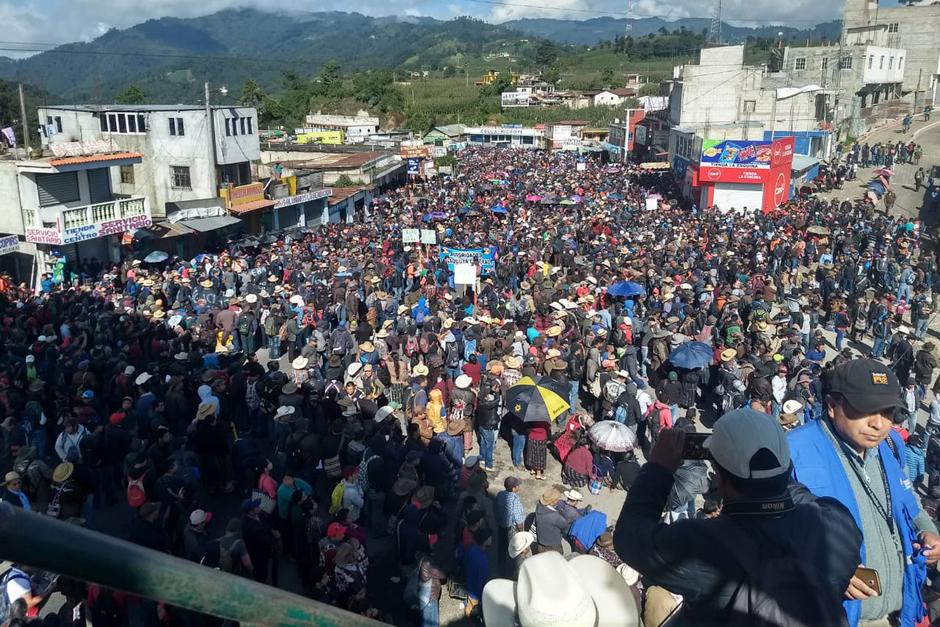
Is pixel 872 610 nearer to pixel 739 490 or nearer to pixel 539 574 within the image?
pixel 739 490

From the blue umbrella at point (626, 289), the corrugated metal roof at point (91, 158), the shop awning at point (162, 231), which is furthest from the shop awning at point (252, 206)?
the blue umbrella at point (626, 289)

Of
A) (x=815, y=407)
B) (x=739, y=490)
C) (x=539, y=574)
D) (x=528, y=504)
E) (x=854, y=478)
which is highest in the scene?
(x=739, y=490)

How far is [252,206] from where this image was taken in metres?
30.7

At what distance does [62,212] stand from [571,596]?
23712mm

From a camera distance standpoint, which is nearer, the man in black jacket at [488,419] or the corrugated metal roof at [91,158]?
the man in black jacket at [488,419]

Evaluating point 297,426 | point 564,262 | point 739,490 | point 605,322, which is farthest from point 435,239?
point 739,490

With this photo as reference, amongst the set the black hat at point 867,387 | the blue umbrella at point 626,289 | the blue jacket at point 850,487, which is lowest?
the blue umbrella at point 626,289

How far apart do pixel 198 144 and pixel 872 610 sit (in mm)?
31247

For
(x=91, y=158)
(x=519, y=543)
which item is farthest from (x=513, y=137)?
(x=519, y=543)

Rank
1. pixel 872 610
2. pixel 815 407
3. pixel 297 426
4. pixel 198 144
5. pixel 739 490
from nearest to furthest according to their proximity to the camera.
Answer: pixel 739 490
pixel 872 610
pixel 297 426
pixel 815 407
pixel 198 144

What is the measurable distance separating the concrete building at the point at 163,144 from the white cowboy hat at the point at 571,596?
29.7m

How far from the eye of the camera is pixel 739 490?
7.48 ft

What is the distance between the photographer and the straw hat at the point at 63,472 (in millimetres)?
8633

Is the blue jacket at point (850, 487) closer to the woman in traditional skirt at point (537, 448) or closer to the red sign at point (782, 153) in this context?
the woman in traditional skirt at point (537, 448)
